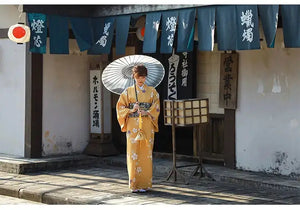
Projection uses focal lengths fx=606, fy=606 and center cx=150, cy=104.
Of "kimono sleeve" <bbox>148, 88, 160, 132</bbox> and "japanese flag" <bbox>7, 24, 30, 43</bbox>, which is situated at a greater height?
"japanese flag" <bbox>7, 24, 30, 43</bbox>

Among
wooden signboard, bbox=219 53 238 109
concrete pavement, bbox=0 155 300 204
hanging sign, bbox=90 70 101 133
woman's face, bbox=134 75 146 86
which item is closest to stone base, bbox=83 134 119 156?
hanging sign, bbox=90 70 101 133

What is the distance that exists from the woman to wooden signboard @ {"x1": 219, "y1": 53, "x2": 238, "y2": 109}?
253cm

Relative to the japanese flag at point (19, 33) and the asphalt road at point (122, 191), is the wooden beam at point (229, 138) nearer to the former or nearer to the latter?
the asphalt road at point (122, 191)

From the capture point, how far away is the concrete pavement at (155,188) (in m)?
10.0

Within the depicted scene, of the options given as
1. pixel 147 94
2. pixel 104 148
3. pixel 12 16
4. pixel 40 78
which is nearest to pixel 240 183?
pixel 147 94

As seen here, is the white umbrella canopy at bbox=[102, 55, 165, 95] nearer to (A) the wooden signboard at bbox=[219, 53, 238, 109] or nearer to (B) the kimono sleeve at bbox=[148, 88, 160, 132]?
(B) the kimono sleeve at bbox=[148, 88, 160, 132]

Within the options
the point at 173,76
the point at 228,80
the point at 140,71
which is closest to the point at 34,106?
the point at 173,76

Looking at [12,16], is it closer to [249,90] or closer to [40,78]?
[40,78]

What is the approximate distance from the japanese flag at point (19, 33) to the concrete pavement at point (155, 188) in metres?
2.86

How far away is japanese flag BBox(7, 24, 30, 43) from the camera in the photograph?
12.3m

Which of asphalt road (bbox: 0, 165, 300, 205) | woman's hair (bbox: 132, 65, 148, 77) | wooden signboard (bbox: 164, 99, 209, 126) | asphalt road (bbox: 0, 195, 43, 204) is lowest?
asphalt road (bbox: 0, 195, 43, 204)

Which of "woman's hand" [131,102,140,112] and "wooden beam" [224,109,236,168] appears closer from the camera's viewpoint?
"woman's hand" [131,102,140,112]

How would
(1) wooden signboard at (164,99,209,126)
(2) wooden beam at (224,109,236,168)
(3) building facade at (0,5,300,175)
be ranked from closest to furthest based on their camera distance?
1. (1) wooden signboard at (164,99,209,126)
2. (3) building facade at (0,5,300,175)
3. (2) wooden beam at (224,109,236,168)

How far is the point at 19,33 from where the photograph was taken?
486 inches
